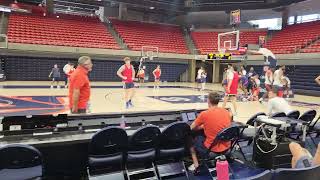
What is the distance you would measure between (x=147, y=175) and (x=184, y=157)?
773 mm

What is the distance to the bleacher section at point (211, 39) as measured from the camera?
2791 centimetres

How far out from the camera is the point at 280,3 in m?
24.0

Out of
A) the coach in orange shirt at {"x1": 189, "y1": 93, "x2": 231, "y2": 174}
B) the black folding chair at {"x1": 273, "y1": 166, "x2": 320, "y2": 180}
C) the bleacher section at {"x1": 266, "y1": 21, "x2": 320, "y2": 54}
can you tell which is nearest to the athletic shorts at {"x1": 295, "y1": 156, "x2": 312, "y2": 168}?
the black folding chair at {"x1": 273, "y1": 166, "x2": 320, "y2": 180}

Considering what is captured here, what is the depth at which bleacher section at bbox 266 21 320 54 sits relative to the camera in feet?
76.4

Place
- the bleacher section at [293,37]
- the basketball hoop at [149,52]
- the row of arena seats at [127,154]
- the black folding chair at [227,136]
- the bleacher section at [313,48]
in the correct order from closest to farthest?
the row of arena seats at [127,154], the black folding chair at [227,136], the bleacher section at [313,48], the bleacher section at [293,37], the basketball hoop at [149,52]

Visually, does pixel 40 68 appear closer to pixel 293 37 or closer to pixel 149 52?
pixel 149 52

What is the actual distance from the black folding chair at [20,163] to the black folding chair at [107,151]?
2.38 feet

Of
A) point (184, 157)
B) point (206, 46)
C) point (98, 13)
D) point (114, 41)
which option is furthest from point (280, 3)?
point (184, 157)

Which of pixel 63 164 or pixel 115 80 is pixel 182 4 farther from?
pixel 63 164

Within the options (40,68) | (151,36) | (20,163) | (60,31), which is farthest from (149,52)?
(20,163)

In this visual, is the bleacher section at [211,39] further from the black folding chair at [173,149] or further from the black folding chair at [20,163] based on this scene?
the black folding chair at [20,163]

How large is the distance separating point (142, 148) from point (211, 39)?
26675 millimetres

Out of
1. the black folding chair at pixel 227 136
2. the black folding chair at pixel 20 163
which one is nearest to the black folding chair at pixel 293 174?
the black folding chair at pixel 227 136

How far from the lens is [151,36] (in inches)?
1125
